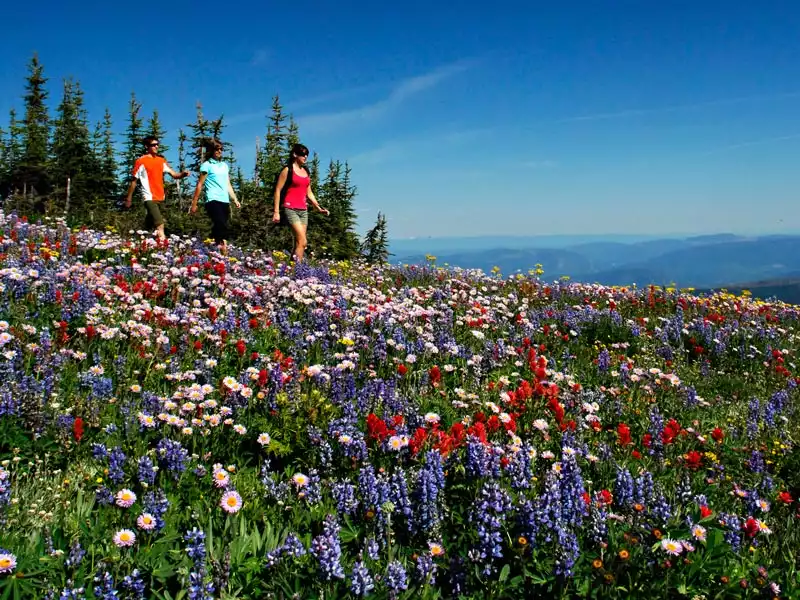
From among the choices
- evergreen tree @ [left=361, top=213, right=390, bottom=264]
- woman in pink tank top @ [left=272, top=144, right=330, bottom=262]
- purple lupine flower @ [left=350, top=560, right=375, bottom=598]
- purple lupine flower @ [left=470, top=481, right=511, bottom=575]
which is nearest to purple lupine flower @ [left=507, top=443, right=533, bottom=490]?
purple lupine flower @ [left=470, top=481, right=511, bottom=575]

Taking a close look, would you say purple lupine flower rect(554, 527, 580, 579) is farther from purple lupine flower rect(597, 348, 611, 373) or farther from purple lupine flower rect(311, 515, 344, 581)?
purple lupine flower rect(597, 348, 611, 373)

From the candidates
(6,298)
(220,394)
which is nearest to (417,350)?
(220,394)

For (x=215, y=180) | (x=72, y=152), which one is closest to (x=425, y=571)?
(x=215, y=180)

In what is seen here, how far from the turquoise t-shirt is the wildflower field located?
159 inches

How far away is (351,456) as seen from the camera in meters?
4.13

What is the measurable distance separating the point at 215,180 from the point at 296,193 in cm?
178

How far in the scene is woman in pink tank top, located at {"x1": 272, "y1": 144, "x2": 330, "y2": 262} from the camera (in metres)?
12.0

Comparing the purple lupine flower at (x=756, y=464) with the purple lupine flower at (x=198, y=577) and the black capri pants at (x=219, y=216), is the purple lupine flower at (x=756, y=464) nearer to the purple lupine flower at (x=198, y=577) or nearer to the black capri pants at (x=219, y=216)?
the purple lupine flower at (x=198, y=577)

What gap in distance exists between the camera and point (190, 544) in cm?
319

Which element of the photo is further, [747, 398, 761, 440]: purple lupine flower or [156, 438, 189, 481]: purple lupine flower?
[747, 398, 761, 440]: purple lupine flower

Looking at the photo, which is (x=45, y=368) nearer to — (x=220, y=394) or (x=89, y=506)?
(x=220, y=394)

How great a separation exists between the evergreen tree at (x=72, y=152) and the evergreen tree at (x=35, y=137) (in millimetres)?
1155

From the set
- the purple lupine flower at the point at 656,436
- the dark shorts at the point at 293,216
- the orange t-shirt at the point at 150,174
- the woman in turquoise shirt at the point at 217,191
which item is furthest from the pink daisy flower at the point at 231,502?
the orange t-shirt at the point at 150,174

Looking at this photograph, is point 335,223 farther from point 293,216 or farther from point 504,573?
point 504,573
